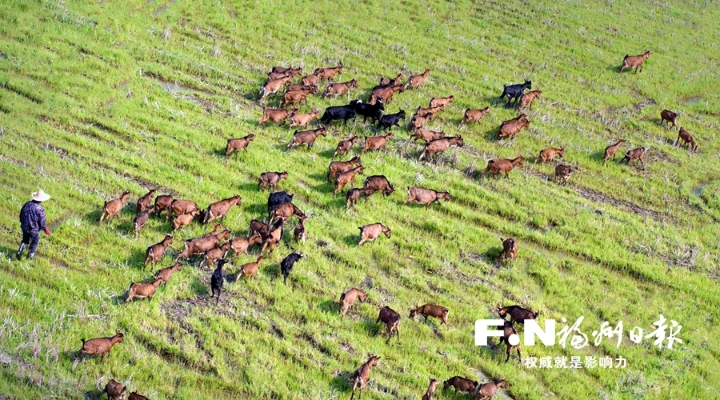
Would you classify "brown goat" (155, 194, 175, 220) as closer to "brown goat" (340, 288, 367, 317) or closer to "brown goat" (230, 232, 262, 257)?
"brown goat" (230, 232, 262, 257)

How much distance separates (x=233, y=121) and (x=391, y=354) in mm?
12546

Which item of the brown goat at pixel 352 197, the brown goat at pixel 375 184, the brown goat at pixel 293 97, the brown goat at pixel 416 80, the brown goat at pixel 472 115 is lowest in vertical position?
the brown goat at pixel 352 197

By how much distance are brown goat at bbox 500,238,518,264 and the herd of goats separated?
0.09ft

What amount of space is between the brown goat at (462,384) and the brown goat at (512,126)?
Answer: 13.8 m

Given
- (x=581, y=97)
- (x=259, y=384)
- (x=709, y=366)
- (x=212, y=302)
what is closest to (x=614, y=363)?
(x=709, y=366)

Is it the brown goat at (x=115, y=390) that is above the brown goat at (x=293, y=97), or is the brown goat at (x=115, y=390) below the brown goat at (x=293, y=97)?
below

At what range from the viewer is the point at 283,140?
24328mm

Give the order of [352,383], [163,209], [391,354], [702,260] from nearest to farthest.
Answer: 1. [352,383]
2. [391,354]
3. [163,209]
4. [702,260]

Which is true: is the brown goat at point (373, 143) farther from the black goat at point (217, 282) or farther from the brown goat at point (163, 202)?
the black goat at point (217, 282)

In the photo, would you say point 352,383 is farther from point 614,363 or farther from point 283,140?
point 283,140

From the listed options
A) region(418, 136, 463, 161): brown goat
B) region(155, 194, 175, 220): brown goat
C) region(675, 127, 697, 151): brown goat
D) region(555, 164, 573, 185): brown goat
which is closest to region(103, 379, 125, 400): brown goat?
region(155, 194, 175, 220): brown goat

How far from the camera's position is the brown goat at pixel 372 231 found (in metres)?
19.0

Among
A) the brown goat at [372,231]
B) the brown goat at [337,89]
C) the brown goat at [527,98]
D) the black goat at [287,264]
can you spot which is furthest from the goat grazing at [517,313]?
the brown goat at [527,98]

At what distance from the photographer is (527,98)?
1155 inches
